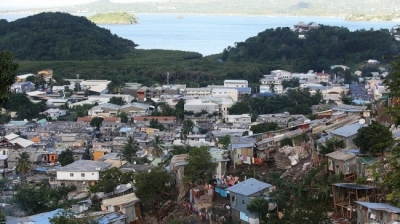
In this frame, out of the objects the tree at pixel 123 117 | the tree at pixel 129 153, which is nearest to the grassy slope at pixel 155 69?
the tree at pixel 123 117

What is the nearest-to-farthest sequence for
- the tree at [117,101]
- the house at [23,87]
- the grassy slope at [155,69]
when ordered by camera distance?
the tree at [117,101]
the house at [23,87]
the grassy slope at [155,69]

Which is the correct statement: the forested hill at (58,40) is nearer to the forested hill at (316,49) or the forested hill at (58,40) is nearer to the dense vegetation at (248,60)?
the dense vegetation at (248,60)

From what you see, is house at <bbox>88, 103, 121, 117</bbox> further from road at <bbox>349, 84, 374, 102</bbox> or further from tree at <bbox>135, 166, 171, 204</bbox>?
tree at <bbox>135, 166, 171, 204</bbox>

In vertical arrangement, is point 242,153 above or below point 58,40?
below

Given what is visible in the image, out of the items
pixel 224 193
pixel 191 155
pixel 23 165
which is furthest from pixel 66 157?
pixel 224 193

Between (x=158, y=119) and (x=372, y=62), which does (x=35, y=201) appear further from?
(x=372, y=62)

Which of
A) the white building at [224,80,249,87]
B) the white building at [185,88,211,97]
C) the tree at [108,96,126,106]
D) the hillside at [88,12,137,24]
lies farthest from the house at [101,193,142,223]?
the hillside at [88,12,137,24]

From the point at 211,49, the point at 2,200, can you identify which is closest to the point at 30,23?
the point at 211,49
